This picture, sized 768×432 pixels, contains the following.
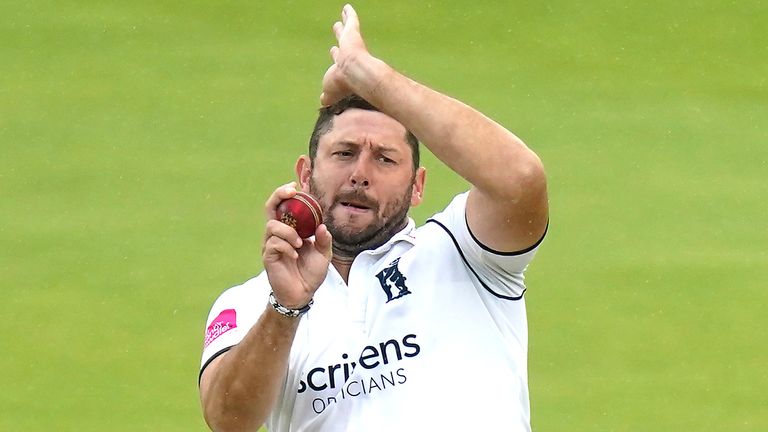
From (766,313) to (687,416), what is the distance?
92 cm

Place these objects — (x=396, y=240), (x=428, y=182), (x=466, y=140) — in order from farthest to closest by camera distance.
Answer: (x=428, y=182)
(x=396, y=240)
(x=466, y=140)

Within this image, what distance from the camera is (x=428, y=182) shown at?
8109mm

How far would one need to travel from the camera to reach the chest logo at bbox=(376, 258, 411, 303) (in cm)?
383

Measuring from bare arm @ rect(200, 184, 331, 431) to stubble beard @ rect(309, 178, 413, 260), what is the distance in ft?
1.42

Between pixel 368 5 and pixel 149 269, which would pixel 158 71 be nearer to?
pixel 368 5

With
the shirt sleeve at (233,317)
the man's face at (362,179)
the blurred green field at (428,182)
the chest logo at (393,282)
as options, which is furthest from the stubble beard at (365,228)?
the blurred green field at (428,182)

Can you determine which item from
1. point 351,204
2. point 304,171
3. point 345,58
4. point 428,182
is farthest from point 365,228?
point 428,182

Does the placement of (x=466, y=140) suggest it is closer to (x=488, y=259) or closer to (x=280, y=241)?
(x=488, y=259)

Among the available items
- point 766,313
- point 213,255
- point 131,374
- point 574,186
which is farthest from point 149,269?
point 766,313

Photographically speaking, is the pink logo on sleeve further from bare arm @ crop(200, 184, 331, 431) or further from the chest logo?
the chest logo

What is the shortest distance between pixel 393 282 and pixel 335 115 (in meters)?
0.50

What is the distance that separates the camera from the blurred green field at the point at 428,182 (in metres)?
6.91

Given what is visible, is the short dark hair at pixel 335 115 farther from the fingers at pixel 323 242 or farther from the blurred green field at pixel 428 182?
the blurred green field at pixel 428 182

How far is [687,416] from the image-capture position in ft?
21.8
